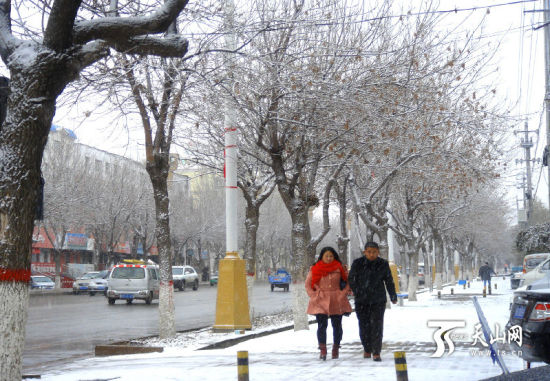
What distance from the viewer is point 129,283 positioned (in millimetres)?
31281

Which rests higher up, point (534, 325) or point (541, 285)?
point (541, 285)

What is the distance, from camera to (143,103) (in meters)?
14.3

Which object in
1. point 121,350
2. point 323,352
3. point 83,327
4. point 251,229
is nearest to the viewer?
point 323,352

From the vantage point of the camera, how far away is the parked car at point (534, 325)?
22.4 ft

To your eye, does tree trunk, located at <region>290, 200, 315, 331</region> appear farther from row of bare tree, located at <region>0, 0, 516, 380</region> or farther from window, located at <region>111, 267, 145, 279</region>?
window, located at <region>111, 267, 145, 279</region>

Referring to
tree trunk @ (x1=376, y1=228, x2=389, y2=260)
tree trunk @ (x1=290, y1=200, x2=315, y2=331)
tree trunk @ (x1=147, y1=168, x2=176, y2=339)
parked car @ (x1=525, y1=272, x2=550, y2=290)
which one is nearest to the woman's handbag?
parked car @ (x1=525, y1=272, x2=550, y2=290)

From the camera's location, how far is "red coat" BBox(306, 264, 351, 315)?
10438 millimetres

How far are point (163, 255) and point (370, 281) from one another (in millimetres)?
5485

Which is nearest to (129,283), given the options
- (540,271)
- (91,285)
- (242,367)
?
(91,285)

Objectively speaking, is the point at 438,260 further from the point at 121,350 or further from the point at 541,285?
the point at 541,285

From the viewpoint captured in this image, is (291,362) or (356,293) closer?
(356,293)

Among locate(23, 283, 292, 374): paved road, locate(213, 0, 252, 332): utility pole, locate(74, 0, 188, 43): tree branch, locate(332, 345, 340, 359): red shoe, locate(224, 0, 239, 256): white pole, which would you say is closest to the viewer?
locate(74, 0, 188, 43): tree branch

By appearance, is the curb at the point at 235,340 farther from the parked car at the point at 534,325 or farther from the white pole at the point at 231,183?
the parked car at the point at 534,325

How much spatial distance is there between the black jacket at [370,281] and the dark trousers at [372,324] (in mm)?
121
